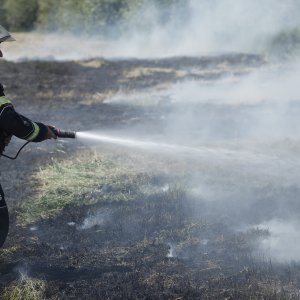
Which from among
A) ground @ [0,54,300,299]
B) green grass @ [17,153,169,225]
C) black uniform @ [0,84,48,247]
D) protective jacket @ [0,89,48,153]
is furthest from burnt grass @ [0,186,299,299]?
protective jacket @ [0,89,48,153]

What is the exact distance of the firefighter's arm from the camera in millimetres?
3969

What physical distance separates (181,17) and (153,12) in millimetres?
1569

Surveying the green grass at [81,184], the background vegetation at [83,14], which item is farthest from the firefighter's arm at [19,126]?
the background vegetation at [83,14]

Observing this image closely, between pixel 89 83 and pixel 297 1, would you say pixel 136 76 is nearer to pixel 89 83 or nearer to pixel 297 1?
pixel 89 83

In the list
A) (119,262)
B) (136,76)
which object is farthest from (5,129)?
(136,76)

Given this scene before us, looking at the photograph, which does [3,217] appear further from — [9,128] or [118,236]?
[118,236]

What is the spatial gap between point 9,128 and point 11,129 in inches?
0.7

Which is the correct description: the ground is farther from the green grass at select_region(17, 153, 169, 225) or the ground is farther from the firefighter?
the firefighter

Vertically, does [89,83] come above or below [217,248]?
below

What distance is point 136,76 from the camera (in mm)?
16016

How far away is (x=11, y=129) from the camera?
4023 millimetres

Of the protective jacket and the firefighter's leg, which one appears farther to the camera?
the firefighter's leg

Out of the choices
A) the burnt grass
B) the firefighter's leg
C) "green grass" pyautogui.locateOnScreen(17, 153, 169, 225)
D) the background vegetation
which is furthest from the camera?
the background vegetation

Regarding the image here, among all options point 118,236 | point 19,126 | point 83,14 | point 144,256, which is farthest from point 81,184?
point 83,14
